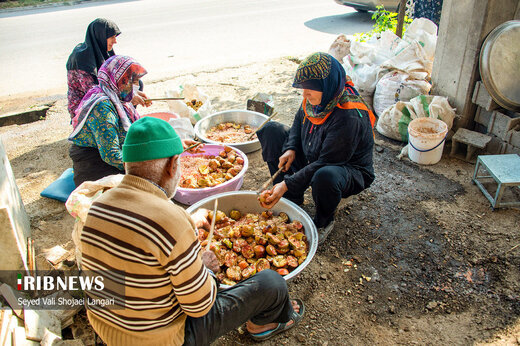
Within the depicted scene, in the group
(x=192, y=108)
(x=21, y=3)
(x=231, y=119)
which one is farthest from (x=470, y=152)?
(x=21, y=3)

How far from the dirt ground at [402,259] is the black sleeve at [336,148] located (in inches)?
21.0

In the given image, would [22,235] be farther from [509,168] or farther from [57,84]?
[57,84]

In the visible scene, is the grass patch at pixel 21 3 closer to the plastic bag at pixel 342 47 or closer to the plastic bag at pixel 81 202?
the plastic bag at pixel 342 47

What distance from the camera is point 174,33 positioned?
8.88m

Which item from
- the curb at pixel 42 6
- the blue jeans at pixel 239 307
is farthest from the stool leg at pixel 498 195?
the curb at pixel 42 6

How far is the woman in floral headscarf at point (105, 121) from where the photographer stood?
2818 millimetres

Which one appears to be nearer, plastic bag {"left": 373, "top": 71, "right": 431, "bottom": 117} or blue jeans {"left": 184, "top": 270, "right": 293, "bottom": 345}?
blue jeans {"left": 184, "top": 270, "right": 293, "bottom": 345}

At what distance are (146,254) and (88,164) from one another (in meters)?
1.94

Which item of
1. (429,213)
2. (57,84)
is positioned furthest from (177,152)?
(57,84)

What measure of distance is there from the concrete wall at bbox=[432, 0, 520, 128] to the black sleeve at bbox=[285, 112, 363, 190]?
2.05 metres

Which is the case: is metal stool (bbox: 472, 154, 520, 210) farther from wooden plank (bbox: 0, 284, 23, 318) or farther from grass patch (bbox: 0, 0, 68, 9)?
grass patch (bbox: 0, 0, 68, 9)

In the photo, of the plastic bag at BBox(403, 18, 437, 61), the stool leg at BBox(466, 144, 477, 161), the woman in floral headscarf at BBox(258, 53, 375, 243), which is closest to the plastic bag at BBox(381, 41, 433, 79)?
the plastic bag at BBox(403, 18, 437, 61)

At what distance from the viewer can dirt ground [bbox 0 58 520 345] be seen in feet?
7.48

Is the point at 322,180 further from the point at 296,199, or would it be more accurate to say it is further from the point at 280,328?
the point at 280,328
